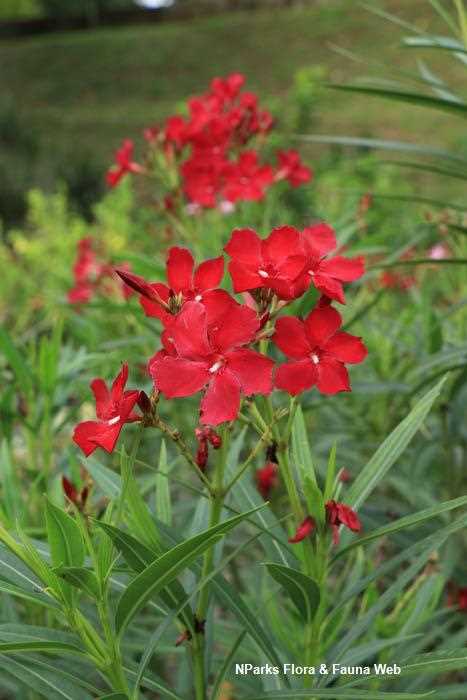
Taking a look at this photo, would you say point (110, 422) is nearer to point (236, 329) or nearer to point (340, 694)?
point (236, 329)

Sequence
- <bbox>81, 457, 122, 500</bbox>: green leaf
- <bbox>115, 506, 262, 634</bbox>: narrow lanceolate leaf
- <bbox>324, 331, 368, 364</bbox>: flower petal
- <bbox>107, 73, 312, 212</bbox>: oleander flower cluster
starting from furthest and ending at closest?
<bbox>107, 73, 312, 212</bbox>: oleander flower cluster
<bbox>81, 457, 122, 500</bbox>: green leaf
<bbox>324, 331, 368, 364</bbox>: flower petal
<bbox>115, 506, 262, 634</bbox>: narrow lanceolate leaf

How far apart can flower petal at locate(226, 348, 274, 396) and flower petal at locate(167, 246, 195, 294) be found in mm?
104

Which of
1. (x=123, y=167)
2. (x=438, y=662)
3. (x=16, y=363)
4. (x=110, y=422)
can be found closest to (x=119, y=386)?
(x=110, y=422)

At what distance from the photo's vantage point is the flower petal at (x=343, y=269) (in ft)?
2.46

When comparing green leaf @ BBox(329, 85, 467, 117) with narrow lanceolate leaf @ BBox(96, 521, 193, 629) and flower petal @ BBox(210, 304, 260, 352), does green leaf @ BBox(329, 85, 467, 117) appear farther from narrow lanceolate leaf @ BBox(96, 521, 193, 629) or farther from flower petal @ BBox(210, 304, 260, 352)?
narrow lanceolate leaf @ BBox(96, 521, 193, 629)

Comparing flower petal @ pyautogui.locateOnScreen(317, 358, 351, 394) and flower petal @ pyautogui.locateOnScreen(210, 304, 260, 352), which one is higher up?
flower petal @ pyautogui.locateOnScreen(210, 304, 260, 352)

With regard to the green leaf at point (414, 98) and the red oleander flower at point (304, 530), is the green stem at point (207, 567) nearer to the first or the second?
the red oleander flower at point (304, 530)

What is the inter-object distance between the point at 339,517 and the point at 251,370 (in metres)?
0.17

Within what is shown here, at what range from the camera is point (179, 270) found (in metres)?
0.73

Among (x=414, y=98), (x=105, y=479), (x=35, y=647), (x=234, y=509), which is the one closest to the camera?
(x=35, y=647)

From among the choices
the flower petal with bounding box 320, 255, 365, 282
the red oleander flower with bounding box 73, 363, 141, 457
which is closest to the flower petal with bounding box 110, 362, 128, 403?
the red oleander flower with bounding box 73, 363, 141, 457

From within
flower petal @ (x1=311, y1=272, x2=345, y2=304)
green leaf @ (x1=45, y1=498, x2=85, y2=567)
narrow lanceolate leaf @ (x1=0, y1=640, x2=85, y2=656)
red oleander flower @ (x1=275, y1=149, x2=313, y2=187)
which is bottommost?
red oleander flower @ (x1=275, y1=149, x2=313, y2=187)

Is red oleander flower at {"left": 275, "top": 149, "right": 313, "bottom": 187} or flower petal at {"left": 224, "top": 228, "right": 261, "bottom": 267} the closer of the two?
flower petal at {"left": 224, "top": 228, "right": 261, "bottom": 267}

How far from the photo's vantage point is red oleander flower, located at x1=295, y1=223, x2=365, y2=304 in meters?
0.71
